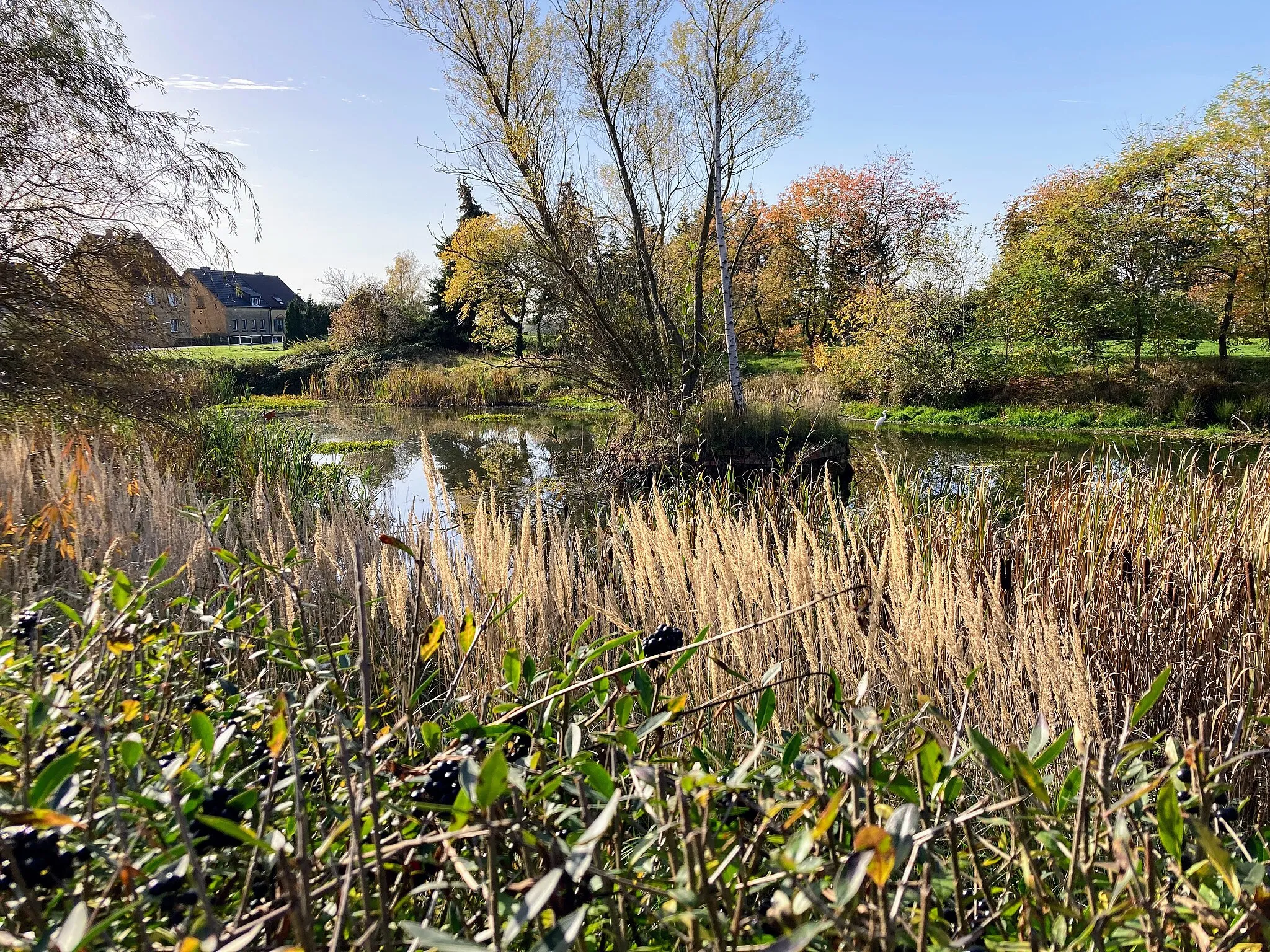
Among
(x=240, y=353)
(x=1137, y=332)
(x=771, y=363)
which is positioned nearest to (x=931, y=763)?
(x=1137, y=332)

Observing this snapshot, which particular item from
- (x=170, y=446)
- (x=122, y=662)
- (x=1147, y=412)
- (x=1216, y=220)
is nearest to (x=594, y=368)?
(x=170, y=446)

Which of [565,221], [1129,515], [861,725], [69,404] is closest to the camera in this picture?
[861,725]

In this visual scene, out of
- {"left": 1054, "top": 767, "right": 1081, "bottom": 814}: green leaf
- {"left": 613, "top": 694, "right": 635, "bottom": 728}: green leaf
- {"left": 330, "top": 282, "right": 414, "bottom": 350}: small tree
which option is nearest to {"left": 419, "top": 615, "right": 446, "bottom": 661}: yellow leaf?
{"left": 613, "top": 694, "right": 635, "bottom": 728}: green leaf

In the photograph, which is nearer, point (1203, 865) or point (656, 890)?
point (656, 890)

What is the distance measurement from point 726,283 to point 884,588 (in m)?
8.82

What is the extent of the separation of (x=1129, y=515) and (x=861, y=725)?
336 cm

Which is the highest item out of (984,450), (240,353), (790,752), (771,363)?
(240,353)

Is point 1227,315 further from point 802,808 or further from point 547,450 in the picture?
point 802,808

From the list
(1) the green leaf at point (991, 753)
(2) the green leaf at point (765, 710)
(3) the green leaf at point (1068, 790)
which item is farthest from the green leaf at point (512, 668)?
(3) the green leaf at point (1068, 790)

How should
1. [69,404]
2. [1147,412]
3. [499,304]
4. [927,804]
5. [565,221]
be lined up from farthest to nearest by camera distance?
[499,304] → [1147,412] → [565,221] → [69,404] → [927,804]

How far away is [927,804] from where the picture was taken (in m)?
0.83

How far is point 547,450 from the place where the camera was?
14180 mm

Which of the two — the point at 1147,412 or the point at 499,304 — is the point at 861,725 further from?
the point at 499,304

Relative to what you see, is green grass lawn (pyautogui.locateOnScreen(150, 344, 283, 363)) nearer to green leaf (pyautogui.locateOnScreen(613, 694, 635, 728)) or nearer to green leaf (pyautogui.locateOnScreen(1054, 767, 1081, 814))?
green leaf (pyautogui.locateOnScreen(613, 694, 635, 728))
